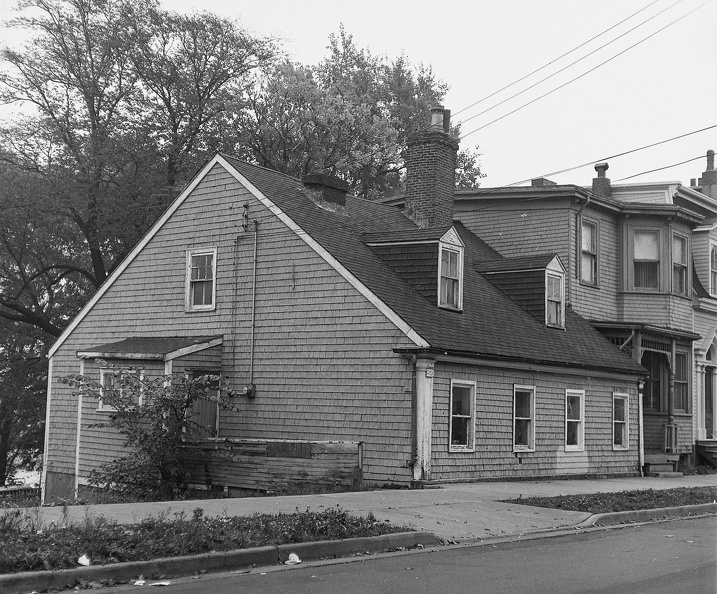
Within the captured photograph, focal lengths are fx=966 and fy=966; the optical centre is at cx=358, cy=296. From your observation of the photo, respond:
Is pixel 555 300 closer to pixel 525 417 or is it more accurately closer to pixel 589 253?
pixel 589 253

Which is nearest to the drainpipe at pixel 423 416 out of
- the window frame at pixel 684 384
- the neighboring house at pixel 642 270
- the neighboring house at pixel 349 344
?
the neighboring house at pixel 349 344

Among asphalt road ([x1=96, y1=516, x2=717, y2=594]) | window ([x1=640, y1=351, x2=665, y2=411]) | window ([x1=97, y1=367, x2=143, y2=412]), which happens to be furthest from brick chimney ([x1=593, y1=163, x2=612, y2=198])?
asphalt road ([x1=96, y1=516, x2=717, y2=594])

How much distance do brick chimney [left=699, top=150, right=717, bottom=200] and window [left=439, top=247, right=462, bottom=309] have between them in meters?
19.2

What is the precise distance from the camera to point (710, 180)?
3809cm

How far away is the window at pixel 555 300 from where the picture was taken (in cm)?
2562

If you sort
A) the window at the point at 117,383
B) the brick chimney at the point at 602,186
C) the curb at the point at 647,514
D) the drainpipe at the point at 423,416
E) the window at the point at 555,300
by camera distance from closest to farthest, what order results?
the curb at the point at 647,514 → the drainpipe at the point at 423,416 → the window at the point at 117,383 → the window at the point at 555,300 → the brick chimney at the point at 602,186

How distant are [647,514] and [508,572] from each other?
6.87m

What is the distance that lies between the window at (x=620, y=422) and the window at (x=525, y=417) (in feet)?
14.5

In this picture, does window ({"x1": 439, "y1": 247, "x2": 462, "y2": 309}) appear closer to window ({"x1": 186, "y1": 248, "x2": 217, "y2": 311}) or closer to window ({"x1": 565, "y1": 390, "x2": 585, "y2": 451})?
window ({"x1": 565, "y1": 390, "x2": 585, "y2": 451})

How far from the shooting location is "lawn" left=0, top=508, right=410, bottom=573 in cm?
906

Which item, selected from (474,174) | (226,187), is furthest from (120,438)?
(474,174)

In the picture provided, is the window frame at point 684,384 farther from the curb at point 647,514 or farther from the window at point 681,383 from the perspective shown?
the curb at point 647,514

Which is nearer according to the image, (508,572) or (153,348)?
(508,572)

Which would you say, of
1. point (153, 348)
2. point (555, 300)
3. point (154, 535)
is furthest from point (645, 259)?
point (154, 535)
